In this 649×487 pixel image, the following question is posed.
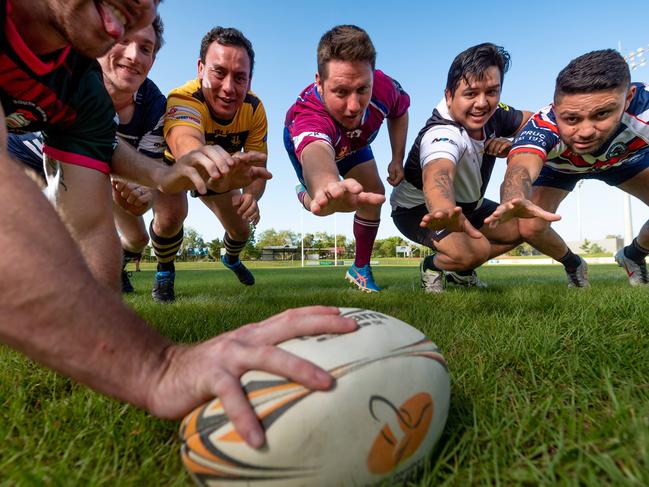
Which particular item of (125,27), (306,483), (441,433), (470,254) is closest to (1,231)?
(306,483)

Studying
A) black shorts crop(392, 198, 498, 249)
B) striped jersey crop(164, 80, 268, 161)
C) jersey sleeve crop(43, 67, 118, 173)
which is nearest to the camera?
jersey sleeve crop(43, 67, 118, 173)

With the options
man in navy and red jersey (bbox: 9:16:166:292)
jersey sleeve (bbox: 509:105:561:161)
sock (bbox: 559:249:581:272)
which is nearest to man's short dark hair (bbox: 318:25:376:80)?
jersey sleeve (bbox: 509:105:561:161)

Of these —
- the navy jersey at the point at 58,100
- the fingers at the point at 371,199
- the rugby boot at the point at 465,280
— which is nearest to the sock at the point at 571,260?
the rugby boot at the point at 465,280

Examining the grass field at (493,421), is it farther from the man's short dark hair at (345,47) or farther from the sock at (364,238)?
the sock at (364,238)

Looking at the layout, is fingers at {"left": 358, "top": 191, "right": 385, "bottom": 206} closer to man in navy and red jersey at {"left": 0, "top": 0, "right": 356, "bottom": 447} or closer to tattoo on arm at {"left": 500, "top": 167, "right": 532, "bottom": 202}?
man in navy and red jersey at {"left": 0, "top": 0, "right": 356, "bottom": 447}

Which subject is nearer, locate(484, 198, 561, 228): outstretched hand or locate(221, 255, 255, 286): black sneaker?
locate(484, 198, 561, 228): outstretched hand

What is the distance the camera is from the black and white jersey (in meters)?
4.23

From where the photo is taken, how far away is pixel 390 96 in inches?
196

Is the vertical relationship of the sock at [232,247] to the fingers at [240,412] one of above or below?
below

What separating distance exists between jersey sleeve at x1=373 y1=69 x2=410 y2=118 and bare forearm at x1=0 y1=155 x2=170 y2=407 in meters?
4.23

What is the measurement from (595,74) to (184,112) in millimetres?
3735

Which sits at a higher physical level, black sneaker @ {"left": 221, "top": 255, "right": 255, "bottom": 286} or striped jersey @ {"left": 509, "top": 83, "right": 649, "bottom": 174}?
striped jersey @ {"left": 509, "top": 83, "right": 649, "bottom": 174}

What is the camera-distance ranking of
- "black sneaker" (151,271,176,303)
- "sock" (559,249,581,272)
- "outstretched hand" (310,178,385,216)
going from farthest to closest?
Result: "sock" (559,249,581,272) → "black sneaker" (151,271,176,303) → "outstretched hand" (310,178,385,216)

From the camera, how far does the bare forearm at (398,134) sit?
17.6ft
